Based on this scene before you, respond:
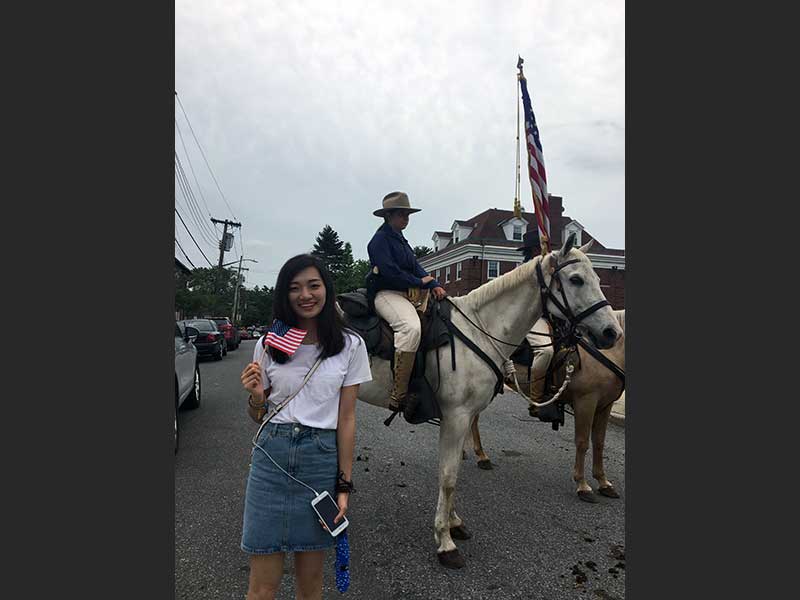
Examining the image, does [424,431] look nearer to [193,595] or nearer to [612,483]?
[612,483]

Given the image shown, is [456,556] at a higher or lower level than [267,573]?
lower

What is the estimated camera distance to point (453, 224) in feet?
128

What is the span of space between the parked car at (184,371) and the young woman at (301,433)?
439 centimetres

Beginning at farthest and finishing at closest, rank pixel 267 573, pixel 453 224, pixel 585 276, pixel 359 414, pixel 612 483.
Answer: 1. pixel 453 224
2. pixel 359 414
3. pixel 612 483
4. pixel 585 276
5. pixel 267 573

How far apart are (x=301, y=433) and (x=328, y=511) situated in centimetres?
36

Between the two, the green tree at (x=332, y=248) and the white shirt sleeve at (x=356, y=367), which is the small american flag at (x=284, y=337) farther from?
the green tree at (x=332, y=248)

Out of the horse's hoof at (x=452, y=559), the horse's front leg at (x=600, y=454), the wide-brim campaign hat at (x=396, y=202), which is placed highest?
the wide-brim campaign hat at (x=396, y=202)

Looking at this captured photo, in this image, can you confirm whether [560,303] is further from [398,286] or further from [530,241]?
[530,241]

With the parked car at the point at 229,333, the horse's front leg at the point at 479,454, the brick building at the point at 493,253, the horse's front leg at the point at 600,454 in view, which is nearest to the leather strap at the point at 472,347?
the horse's front leg at the point at 600,454

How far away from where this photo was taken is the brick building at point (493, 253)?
34.6m

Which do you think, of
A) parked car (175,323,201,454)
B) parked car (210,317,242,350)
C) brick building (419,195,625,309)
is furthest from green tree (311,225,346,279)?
parked car (175,323,201,454)

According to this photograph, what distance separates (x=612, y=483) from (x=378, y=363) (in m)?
3.29

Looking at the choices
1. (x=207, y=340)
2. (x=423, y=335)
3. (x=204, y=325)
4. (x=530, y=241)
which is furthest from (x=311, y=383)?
(x=204, y=325)

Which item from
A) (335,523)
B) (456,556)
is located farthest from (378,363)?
(335,523)
